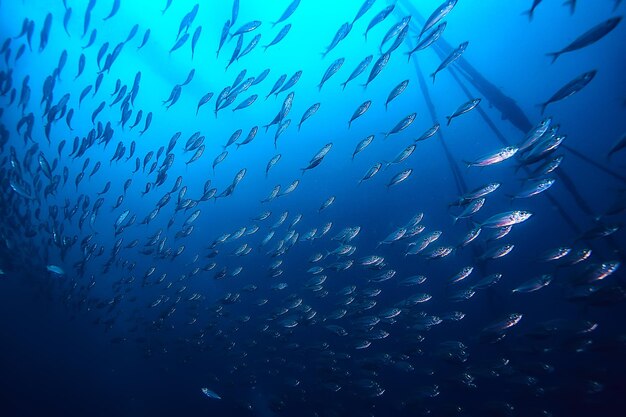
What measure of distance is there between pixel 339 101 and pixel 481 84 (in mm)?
10257

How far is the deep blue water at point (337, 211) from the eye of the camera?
34.4ft

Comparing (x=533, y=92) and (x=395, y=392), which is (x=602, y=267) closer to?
(x=533, y=92)

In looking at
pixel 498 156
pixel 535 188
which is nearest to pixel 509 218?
pixel 535 188

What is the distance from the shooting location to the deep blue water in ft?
34.4

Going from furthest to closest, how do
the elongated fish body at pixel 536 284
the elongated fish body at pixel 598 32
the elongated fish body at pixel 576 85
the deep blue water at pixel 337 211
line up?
1. the deep blue water at pixel 337 211
2. the elongated fish body at pixel 536 284
3. the elongated fish body at pixel 576 85
4. the elongated fish body at pixel 598 32

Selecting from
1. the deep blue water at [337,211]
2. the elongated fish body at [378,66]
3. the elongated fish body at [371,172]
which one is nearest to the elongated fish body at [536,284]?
the deep blue water at [337,211]

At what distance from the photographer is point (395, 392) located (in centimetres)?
2005

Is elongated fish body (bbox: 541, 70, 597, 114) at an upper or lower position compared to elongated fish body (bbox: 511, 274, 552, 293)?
upper

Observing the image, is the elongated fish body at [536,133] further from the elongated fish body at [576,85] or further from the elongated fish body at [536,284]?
the elongated fish body at [536,284]

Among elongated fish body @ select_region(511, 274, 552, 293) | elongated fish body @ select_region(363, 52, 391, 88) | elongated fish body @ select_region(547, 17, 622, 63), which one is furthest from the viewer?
elongated fish body @ select_region(511, 274, 552, 293)

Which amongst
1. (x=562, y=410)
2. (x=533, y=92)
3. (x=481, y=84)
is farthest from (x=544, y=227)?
(x=481, y=84)

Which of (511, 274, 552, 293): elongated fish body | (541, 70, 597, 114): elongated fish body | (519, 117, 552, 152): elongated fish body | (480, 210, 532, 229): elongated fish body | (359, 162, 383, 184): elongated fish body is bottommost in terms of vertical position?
(511, 274, 552, 293): elongated fish body

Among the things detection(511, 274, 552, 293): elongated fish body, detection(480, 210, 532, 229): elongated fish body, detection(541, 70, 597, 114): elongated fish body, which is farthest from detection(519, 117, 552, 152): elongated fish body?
detection(511, 274, 552, 293): elongated fish body

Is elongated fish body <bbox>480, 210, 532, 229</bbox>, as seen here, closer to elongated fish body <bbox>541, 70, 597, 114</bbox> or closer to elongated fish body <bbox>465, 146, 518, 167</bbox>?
elongated fish body <bbox>465, 146, 518, 167</bbox>
